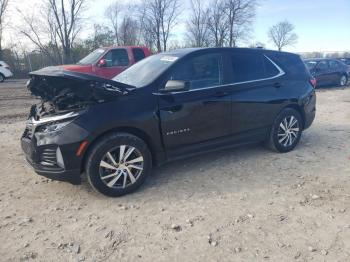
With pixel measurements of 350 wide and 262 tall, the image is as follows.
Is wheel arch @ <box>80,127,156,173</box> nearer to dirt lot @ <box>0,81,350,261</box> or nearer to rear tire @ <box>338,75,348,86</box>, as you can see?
dirt lot @ <box>0,81,350,261</box>

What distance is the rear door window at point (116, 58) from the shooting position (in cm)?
1015

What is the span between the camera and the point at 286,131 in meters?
5.19

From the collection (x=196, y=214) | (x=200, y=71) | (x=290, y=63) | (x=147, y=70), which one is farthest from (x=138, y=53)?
(x=196, y=214)

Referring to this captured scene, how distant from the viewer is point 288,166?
460 cm

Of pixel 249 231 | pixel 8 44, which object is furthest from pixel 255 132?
pixel 8 44

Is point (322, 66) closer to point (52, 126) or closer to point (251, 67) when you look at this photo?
point (251, 67)

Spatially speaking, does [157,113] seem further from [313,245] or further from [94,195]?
[313,245]

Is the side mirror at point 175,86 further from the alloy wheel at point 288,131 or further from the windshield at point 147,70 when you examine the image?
the alloy wheel at point 288,131

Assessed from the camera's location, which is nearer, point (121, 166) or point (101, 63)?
point (121, 166)

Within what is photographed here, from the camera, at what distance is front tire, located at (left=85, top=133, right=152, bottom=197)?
3.56 metres

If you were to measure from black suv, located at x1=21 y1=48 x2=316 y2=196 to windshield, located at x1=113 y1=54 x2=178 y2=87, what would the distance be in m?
0.02

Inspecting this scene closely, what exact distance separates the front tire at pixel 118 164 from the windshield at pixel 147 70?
829 mm

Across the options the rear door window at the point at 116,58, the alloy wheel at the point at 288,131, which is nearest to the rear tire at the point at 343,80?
the rear door window at the point at 116,58

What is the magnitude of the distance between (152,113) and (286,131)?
262 centimetres
